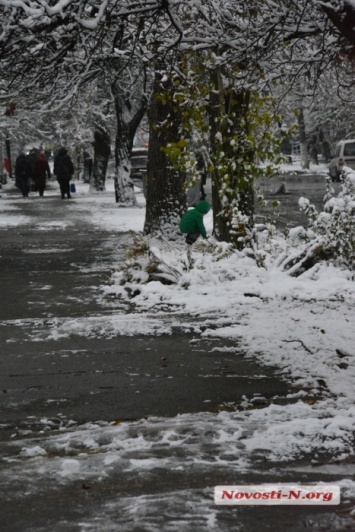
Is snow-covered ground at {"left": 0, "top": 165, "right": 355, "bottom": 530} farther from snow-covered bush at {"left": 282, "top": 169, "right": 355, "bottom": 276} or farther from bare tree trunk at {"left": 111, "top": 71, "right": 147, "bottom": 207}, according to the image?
bare tree trunk at {"left": 111, "top": 71, "right": 147, "bottom": 207}

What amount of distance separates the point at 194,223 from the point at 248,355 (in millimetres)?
7637

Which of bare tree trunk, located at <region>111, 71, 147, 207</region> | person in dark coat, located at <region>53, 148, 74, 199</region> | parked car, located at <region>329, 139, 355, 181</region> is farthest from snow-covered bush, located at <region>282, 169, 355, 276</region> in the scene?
parked car, located at <region>329, 139, 355, 181</region>

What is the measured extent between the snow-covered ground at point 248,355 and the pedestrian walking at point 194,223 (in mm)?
715

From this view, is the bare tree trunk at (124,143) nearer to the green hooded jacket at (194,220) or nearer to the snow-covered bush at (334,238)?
the green hooded jacket at (194,220)

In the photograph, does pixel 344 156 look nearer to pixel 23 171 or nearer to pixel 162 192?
pixel 23 171

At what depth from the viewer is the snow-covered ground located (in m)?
5.52

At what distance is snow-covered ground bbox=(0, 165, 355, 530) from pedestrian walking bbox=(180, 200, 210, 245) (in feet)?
2.34

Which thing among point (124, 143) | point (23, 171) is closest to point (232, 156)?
point (124, 143)

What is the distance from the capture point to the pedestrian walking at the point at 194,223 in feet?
53.0

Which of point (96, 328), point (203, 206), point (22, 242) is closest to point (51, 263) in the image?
point (203, 206)

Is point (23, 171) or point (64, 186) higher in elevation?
point (23, 171)

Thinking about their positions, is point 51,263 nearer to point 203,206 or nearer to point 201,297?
point 203,206

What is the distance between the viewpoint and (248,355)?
8773mm

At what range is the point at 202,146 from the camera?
610 inches
